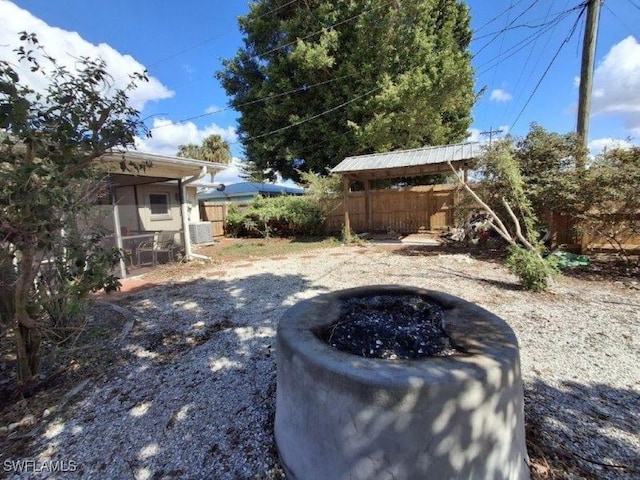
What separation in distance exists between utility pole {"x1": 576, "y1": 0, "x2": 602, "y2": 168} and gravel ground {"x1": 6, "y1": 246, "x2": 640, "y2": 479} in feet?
14.7

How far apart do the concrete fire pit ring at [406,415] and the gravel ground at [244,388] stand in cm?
50

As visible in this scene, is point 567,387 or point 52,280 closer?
point 567,387

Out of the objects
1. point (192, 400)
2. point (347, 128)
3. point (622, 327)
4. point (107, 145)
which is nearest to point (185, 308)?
point (192, 400)

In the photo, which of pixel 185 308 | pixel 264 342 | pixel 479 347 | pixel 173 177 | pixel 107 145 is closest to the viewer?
pixel 479 347

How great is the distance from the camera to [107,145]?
2.60 metres

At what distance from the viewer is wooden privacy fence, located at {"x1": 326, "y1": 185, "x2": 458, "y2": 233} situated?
12.9 meters

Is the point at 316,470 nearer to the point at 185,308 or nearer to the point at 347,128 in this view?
the point at 185,308

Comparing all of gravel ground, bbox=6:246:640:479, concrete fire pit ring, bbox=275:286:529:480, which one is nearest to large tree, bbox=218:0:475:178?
gravel ground, bbox=6:246:640:479

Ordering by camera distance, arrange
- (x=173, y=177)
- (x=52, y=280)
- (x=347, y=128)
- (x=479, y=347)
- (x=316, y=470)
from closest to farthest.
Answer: (x=316, y=470), (x=479, y=347), (x=52, y=280), (x=173, y=177), (x=347, y=128)

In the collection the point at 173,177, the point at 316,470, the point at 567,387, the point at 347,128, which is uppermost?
the point at 347,128

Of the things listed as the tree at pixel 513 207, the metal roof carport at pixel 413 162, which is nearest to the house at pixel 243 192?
the metal roof carport at pixel 413 162

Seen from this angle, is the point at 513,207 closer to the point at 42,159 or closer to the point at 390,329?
the point at 390,329

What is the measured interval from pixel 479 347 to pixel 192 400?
2.30m

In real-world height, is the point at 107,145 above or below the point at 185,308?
above
